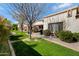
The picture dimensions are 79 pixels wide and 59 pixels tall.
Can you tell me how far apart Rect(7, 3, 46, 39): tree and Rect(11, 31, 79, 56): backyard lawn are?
1.65 metres

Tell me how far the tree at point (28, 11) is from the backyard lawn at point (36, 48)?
1647 millimetres

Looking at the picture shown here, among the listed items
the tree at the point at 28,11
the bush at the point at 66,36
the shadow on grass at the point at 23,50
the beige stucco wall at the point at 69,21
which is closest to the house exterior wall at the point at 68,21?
the beige stucco wall at the point at 69,21

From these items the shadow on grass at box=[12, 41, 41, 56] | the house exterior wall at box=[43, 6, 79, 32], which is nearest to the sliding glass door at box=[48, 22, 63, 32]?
the house exterior wall at box=[43, 6, 79, 32]

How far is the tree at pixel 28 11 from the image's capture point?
47.1ft

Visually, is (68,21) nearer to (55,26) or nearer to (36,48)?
(55,26)

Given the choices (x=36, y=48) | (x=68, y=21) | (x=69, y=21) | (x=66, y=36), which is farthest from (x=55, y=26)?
(x=36, y=48)

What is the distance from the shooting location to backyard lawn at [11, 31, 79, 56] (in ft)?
37.2

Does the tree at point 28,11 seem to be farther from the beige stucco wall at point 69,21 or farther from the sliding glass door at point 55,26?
the sliding glass door at point 55,26

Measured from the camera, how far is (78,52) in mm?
11539

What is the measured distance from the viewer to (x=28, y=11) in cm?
1562

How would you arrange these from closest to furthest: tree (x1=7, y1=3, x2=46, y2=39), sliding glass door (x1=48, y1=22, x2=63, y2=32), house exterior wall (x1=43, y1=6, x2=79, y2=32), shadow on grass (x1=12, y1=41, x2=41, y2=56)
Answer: shadow on grass (x1=12, y1=41, x2=41, y2=56) < tree (x1=7, y1=3, x2=46, y2=39) < house exterior wall (x1=43, y1=6, x2=79, y2=32) < sliding glass door (x1=48, y1=22, x2=63, y2=32)

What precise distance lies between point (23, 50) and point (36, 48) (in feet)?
3.69

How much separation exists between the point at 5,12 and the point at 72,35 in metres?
6.87

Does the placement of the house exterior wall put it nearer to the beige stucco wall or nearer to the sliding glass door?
the beige stucco wall
